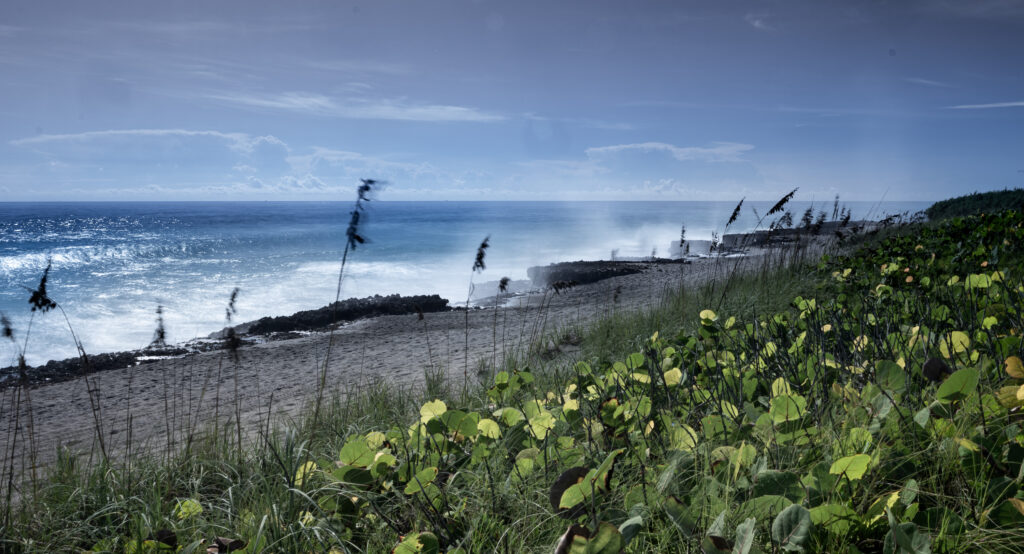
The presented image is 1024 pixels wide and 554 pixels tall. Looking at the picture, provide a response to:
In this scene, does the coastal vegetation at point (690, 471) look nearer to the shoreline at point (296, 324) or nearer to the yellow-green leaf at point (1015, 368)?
the yellow-green leaf at point (1015, 368)

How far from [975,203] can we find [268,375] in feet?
68.9

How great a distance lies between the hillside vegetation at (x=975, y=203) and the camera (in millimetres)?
14986

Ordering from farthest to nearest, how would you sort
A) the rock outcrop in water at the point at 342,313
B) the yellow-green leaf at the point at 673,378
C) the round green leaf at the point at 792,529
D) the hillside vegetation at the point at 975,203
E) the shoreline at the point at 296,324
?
1. the hillside vegetation at the point at 975,203
2. the rock outcrop in water at the point at 342,313
3. the shoreline at the point at 296,324
4. the yellow-green leaf at the point at 673,378
5. the round green leaf at the point at 792,529

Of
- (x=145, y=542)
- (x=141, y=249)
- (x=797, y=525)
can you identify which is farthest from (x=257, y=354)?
(x=141, y=249)

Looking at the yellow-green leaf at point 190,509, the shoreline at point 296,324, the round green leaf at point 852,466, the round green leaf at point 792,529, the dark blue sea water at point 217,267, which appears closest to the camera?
the round green leaf at point 792,529

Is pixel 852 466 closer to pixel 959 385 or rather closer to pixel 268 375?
pixel 959 385

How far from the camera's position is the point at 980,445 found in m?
1.20

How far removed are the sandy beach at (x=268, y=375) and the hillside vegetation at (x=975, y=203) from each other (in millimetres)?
11377

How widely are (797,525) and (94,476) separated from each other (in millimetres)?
3155

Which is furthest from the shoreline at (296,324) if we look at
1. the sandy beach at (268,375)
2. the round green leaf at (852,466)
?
the round green leaf at (852,466)

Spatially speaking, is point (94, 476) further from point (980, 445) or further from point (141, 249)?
point (141, 249)

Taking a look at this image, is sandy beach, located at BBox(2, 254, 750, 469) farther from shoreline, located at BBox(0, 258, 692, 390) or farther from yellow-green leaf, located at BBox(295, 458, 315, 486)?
yellow-green leaf, located at BBox(295, 458, 315, 486)

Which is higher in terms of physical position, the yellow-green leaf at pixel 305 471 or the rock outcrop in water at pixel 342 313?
the yellow-green leaf at pixel 305 471

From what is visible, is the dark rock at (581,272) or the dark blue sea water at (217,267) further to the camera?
the dark rock at (581,272)
